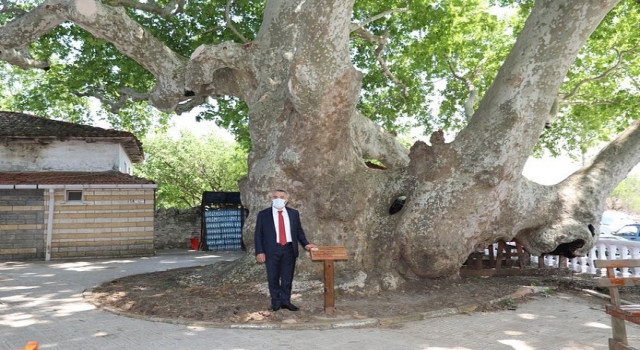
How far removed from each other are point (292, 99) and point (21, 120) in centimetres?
1462

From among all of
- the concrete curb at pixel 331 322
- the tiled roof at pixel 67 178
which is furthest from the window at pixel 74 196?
the concrete curb at pixel 331 322

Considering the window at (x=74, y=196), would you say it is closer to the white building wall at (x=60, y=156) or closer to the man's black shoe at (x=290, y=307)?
the white building wall at (x=60, y=156)

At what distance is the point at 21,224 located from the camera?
15172 mm

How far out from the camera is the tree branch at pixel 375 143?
919 cm

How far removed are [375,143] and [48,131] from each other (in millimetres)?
12619

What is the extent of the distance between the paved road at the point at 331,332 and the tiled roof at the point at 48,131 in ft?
33.7

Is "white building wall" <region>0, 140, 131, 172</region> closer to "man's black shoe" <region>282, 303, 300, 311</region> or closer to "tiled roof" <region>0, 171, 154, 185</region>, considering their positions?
"tiled roof" <region>0, 171, 154, 185</region>

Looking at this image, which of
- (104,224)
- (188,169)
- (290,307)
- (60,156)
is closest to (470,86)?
(290,307)

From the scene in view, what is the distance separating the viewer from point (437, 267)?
26.0 ft

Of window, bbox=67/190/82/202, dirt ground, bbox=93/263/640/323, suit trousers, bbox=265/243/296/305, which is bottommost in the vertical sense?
dirt ground, bbox=93/263/640/323

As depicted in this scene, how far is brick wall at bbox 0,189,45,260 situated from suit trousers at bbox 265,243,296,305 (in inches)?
477

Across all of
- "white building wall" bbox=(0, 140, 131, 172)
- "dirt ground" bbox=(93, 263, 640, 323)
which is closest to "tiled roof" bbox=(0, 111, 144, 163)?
"white building wall" bbox=(0, 140, 131, 172)

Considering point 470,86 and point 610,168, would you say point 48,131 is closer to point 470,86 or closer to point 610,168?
point 470,86

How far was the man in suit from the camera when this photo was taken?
6410mm
